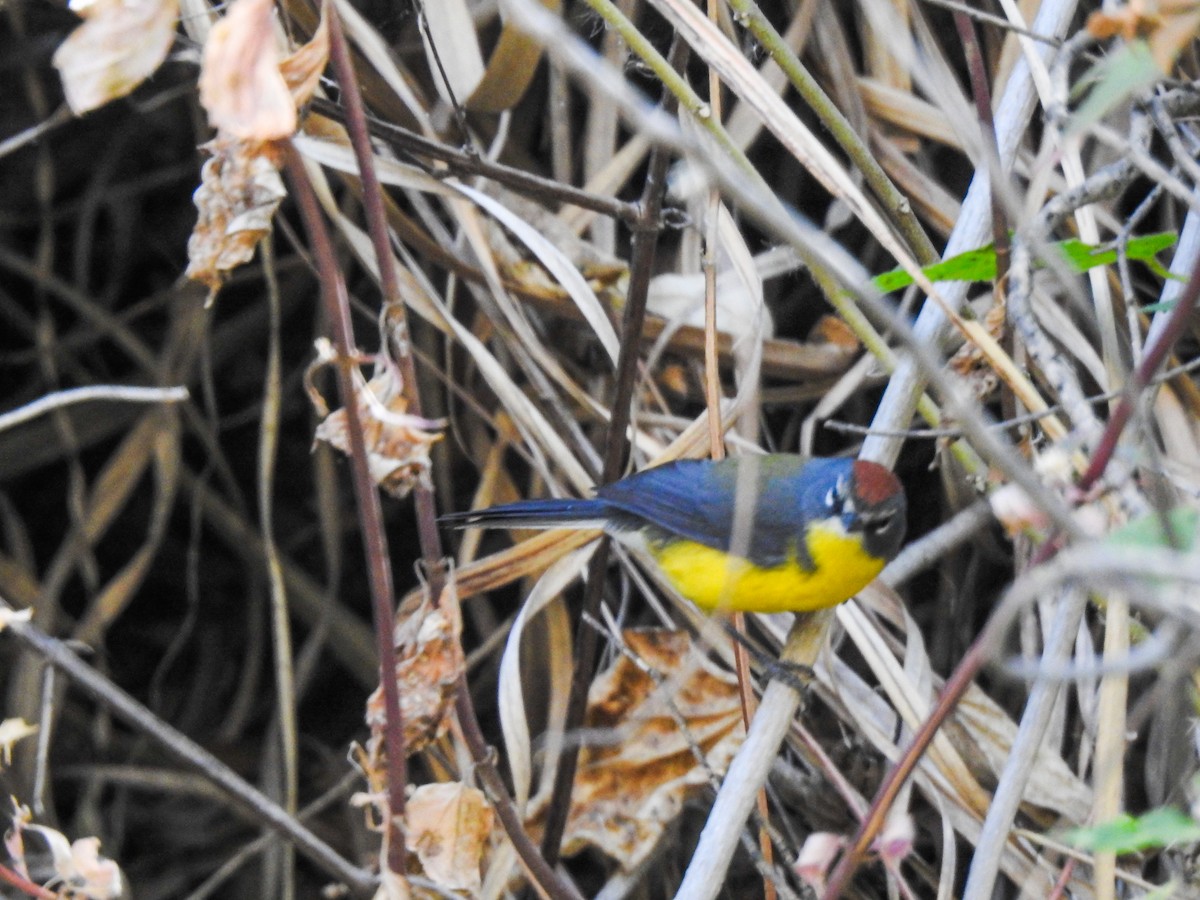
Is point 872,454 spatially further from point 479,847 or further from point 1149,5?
point 1149,5

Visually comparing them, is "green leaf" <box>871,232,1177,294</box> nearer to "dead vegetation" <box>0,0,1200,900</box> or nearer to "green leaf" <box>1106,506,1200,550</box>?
"dead vegetation" <box>0,0,1200,900</box>

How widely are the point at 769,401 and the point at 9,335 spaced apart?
6.09 feet

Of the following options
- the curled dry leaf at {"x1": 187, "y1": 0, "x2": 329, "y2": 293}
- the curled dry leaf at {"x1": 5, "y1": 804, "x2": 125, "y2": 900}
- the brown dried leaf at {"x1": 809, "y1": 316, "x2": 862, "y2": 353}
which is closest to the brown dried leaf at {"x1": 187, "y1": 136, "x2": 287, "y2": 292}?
the curled dry leaf at {"x1": 187, "y1": 0, "x2": 329, "y2": 293}

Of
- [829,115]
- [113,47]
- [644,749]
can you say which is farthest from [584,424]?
[113,47]

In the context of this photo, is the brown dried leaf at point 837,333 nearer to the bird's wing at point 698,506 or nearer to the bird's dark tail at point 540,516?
the bird's wing at point 698,506

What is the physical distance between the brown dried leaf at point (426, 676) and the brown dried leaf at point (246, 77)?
581mm

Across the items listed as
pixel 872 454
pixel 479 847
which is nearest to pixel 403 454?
pixel 479 847

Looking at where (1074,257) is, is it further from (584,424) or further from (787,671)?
(584,424)

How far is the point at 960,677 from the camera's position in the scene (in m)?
1.12

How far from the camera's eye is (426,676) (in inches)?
58.7

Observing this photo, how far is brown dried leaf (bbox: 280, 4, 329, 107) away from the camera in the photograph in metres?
1.27

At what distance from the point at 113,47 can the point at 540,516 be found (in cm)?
128

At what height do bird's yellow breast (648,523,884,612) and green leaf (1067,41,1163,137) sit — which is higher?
green leaf (1067,41,1163,137)

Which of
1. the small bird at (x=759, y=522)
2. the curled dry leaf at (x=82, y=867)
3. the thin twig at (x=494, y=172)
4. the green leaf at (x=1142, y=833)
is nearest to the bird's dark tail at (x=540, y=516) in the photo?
the small bird at (x=759, y=522)
